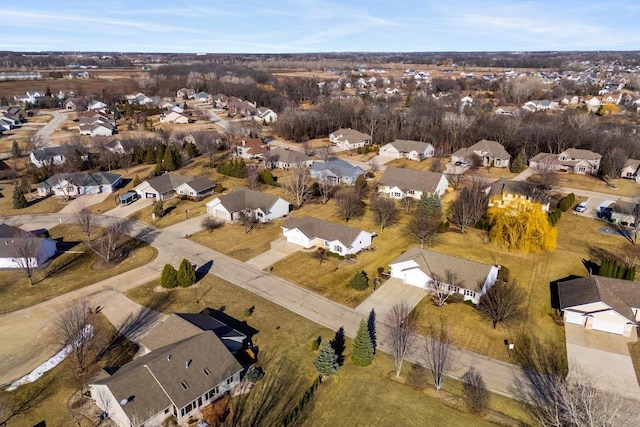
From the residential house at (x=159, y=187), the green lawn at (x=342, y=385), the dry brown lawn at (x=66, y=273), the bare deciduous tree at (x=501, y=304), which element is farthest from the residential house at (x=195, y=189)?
the bare deciduous tree at (x=501, y=304)

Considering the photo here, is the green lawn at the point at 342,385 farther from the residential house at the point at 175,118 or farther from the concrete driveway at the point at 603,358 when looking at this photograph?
the residential house at the point at 175,118

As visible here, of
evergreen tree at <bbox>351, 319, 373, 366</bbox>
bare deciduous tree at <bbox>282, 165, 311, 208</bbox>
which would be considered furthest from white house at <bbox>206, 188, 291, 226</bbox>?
evergreen tree at <bbox>351, 319, 373, 366</bbox>

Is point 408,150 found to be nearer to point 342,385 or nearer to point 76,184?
point 76,184

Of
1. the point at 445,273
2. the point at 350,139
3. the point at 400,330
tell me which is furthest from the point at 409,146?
the point at 400,330

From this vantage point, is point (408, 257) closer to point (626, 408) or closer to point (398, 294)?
point (398, 294)

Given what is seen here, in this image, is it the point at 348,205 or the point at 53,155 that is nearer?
the point at 348,205

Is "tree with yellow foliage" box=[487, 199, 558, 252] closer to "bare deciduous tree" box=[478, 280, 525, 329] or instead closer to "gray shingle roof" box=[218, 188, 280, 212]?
"bare deciduous tree" box=[478, 280, 525, 329]
